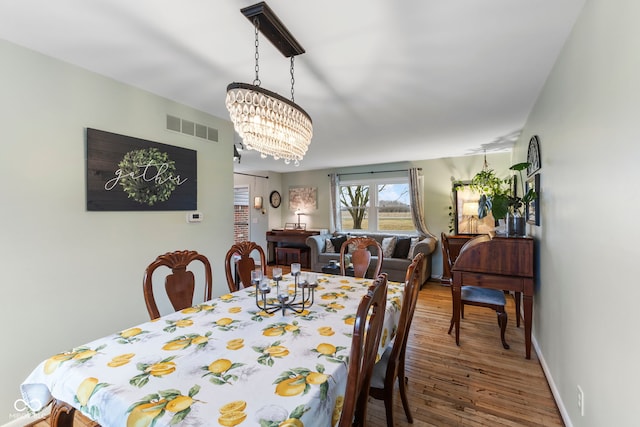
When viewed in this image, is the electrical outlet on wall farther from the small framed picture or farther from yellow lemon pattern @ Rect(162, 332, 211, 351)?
yellow lemon pattern @ Rect(162, 332, 211, 351)

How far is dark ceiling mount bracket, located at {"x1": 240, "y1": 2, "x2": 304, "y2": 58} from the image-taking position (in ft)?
4.65

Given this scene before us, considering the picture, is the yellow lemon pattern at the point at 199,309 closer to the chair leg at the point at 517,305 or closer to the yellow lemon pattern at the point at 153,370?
the yellow lemon pattern at the point at 153,370

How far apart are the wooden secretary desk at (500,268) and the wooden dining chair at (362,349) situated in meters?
1.98

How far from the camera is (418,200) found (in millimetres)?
5629

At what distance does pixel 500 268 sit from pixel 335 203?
4.17 metres

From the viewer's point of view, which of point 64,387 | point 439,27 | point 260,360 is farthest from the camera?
point 439,27

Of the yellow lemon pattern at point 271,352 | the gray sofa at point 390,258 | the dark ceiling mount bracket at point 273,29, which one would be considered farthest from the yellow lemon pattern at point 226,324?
the gray sofa at point 390,258

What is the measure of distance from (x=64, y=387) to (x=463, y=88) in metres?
3.00

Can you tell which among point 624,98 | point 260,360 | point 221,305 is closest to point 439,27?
point 624,98

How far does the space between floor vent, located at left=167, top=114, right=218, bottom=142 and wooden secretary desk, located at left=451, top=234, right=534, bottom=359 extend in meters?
2.86

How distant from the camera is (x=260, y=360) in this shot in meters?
1.09

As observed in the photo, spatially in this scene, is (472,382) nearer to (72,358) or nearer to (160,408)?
(160,408)

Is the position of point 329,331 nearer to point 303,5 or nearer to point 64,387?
point 64,387

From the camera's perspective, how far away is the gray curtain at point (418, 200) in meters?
5.60
